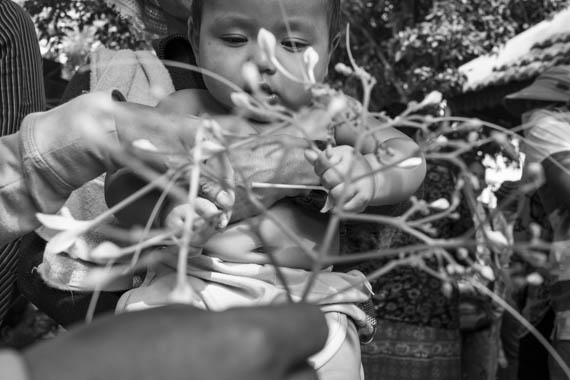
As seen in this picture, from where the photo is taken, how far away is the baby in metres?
1.50

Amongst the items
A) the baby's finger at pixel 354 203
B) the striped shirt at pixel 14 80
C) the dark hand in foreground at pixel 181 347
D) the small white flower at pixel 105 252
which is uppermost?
the dark hand in foreground at pixel 181 347

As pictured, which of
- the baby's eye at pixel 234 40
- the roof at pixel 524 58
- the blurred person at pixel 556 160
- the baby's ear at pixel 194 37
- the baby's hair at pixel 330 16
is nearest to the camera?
the baby's eye at pixel 234 40

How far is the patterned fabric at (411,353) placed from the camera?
4.45 metres

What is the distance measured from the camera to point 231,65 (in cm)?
160

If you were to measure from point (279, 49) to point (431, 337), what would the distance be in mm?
3133

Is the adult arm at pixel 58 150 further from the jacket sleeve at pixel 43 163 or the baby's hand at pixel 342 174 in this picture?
the baby's hand at pixel 342 174

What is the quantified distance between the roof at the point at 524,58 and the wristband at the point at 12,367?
603 centimetres

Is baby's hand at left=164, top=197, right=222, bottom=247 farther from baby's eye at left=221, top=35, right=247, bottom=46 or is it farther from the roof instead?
the roof

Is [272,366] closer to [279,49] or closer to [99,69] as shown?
[279,49]

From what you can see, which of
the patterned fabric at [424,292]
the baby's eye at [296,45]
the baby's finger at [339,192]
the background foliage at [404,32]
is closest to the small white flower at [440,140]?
the baby's finger at [339,192]

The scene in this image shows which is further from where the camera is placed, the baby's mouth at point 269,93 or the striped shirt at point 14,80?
the striped shirt at point 14,80

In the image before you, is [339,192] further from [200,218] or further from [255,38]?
[255,38]

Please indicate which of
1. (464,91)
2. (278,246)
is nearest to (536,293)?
(278,246)

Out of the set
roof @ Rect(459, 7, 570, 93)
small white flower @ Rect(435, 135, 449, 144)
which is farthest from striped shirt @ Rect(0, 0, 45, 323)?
roof @ Rect(459, 7, 570, 93)
